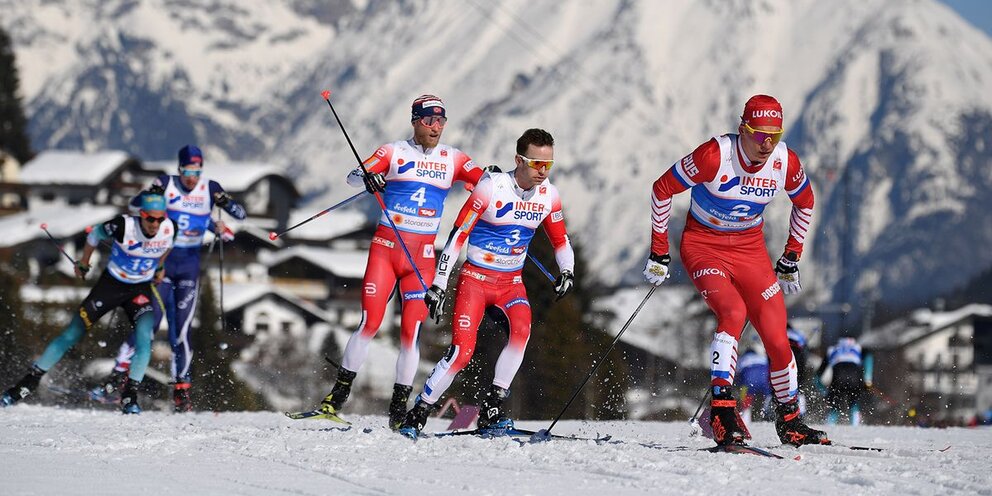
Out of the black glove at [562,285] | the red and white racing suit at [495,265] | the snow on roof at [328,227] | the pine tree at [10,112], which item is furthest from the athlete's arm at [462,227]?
the pine tree at [10,112]

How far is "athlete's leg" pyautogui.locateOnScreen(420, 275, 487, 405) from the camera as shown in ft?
37.4

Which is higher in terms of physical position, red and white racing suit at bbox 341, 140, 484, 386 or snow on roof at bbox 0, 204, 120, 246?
snow on roof at bbox 0, 204, 120, 246

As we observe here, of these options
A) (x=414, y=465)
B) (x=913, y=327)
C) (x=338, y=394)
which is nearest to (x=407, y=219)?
(x=338, y=394)

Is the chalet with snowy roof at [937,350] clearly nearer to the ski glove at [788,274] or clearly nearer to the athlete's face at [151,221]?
the athlete's face at [151,221]

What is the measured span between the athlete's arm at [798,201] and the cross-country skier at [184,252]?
19.4 ft

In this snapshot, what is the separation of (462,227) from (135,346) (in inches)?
194

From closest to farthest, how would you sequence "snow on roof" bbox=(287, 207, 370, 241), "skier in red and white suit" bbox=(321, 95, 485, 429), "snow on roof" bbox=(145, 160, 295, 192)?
1. "skier in red and white suit" bbox=(321, 95, 485, 429)
2. "snow on roof" bbox=(287, 207, 370, 241)
3. "snow on roof" bbox=(145, 160, 295, 192)

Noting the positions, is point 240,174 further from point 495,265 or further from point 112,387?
point 495,265

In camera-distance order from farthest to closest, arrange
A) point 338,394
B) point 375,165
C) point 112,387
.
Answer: point 112,387 → point 338,394 → point 375,165

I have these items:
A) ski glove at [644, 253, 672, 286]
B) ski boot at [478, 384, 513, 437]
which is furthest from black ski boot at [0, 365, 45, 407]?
ski glove at [644, 253, 672, 286]

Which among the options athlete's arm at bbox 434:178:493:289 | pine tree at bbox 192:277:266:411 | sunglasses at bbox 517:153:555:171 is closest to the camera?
athlete's arm at bbox 434:178:493:289

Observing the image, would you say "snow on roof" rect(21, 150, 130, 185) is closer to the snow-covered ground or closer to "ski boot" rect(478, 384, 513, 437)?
the snow-covered ground

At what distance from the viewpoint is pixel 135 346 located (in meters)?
14.9

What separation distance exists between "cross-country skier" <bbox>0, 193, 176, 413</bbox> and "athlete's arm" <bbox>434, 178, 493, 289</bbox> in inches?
170
